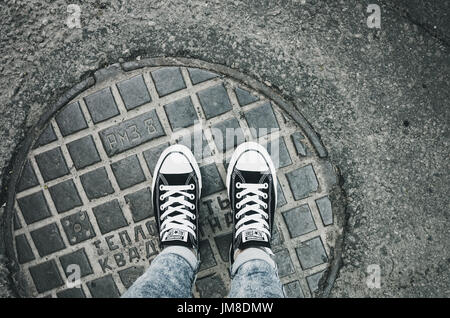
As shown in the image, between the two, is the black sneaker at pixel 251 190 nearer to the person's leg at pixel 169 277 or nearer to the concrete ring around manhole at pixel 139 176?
the concrete ring around manhole at pixel 139 176

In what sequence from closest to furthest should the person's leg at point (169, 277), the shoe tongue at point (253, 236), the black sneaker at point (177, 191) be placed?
the person's leg at point (169, 277)
the shoe tongue at point (253, 236)
the black sneaker at point (177, 191)

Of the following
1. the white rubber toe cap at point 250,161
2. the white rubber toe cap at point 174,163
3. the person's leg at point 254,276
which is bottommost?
the person's leg at point 254,276

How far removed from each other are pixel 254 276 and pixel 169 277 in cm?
46

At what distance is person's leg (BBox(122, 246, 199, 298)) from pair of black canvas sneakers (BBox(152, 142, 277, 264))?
5.9 inches

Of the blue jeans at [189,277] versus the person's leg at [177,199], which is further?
the person's leg at [177,199]

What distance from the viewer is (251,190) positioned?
2.58 m

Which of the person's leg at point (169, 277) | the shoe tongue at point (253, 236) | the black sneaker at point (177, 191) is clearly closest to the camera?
the person's leg at point (169, 277)

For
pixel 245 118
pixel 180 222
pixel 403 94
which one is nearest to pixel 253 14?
pixel 245 118

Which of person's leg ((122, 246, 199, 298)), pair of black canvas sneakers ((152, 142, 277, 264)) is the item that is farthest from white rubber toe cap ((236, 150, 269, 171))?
person's leg ((122, 246, 199, 298))

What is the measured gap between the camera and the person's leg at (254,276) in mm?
2035

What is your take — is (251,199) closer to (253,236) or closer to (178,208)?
(253,236)

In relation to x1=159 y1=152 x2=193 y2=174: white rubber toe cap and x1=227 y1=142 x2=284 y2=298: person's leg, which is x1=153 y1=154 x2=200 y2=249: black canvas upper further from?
x1=227 y1=142 x2=284 y2=298: person's leg

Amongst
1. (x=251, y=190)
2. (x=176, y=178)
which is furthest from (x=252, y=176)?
(x=176, y=178)

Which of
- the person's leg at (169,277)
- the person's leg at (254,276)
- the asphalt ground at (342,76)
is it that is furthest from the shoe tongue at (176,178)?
the asphalt ground at (342,76)
